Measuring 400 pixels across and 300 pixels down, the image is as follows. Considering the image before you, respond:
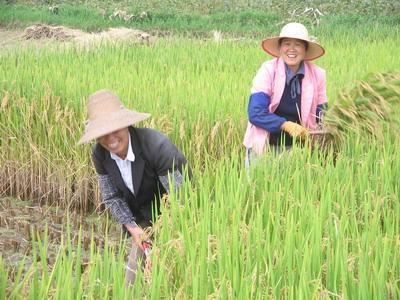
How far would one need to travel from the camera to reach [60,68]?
229 inches

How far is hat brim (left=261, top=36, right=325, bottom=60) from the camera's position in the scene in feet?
10.7

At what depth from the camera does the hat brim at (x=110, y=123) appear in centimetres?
243

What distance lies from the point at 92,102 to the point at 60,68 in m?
3.38

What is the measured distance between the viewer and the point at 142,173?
8.80ft

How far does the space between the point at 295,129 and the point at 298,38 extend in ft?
1.50

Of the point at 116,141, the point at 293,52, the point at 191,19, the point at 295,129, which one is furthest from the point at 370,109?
the point at 191,19

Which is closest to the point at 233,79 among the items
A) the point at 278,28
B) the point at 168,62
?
the point at 168,62

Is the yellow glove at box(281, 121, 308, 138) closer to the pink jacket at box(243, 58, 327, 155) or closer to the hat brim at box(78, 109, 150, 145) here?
the pink jacket at box(243, 58, 327, 155)

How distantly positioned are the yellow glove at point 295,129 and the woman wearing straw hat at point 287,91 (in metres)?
0.04

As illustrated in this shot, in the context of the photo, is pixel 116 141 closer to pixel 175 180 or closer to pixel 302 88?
pixel 175 180

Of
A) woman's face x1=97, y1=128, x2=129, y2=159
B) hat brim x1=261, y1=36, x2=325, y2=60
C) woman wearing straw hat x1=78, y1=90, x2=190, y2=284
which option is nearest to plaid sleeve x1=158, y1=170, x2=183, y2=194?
woman wearing straw hat x1=78, y1=90, x2=190, y2=284

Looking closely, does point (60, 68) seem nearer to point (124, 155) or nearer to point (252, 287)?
point (124, 155)

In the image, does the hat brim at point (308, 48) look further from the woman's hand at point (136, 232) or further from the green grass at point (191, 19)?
the green grass at point (191, 19)

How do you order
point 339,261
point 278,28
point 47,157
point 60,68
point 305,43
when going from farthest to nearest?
point 278,28 → point 60,68 → point 47,157 → point 305,43 → point 339,261
